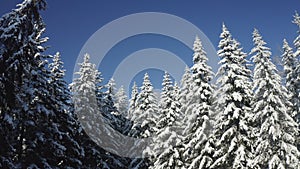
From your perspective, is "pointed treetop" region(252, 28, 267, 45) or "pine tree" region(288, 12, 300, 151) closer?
"pointed treetop" region(252, 28, 267, 45)

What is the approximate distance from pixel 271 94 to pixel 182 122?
9.44 metres

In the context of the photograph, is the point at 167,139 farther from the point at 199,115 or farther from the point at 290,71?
the point at 290,71

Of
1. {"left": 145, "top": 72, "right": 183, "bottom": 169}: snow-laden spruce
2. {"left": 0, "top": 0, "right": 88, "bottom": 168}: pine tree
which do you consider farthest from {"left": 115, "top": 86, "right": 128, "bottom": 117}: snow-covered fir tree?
{"left": 0, "top": 0, "right": 88, "bottom": 168}: pine tree

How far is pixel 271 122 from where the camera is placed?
24.9 m

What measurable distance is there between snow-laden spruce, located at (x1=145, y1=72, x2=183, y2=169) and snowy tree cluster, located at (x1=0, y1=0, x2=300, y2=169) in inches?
3.7

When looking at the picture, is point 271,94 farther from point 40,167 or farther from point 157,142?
point 40,167

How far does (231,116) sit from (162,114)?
356 inches

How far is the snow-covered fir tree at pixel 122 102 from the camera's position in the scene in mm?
54544

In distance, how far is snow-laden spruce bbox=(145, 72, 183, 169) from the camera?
2891cm

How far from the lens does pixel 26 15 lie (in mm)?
12648

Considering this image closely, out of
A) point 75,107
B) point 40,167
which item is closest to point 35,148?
point 40,167

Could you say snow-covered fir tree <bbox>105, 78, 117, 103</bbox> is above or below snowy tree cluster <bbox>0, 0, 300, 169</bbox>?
above

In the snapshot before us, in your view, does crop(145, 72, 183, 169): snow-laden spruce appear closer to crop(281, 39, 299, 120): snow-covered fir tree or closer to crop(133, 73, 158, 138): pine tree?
crop(133, 73, 158, 138): pine tree

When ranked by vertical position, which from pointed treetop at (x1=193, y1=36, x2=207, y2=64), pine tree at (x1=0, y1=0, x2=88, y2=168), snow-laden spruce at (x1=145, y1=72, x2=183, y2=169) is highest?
pointed treetop at (x1=193, y1=36, x2=207, y2=64)
